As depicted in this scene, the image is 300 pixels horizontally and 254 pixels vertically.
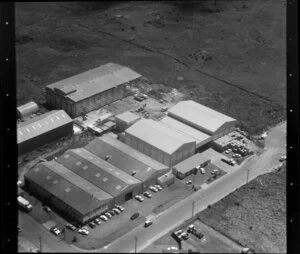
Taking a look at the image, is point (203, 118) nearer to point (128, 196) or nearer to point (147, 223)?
point (128, 196)

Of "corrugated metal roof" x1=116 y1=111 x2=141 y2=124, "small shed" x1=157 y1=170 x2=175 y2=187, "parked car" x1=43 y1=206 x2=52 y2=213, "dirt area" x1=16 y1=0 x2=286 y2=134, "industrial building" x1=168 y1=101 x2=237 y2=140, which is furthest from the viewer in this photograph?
"dirt area" x1=16 y1=0 x2=286 y2=134

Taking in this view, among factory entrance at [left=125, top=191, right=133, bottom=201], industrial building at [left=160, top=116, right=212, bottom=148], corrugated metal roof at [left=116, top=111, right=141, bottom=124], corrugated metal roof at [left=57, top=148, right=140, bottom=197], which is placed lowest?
industrial building at [left=160, top=116, right=212, bottom=148]

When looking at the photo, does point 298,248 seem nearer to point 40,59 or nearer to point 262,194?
point 262,194

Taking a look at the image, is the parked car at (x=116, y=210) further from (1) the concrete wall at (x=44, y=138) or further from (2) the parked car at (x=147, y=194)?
(1) the concrete wall at (x=44, y=138)

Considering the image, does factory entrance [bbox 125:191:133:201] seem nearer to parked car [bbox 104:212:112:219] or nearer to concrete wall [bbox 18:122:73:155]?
parked car [bbox 104:212:112:219]

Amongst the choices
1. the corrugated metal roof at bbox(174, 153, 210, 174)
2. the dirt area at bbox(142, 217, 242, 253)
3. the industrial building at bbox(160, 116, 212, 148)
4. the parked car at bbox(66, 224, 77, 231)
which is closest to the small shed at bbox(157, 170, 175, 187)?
the corrugated metal roof at bbox(174, 153, 210, 174)

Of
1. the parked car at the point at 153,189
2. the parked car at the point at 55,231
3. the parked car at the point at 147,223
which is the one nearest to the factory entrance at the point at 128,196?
the parked car at the point at 153,189

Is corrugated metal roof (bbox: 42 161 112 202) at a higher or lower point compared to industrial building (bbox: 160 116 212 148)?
higher
